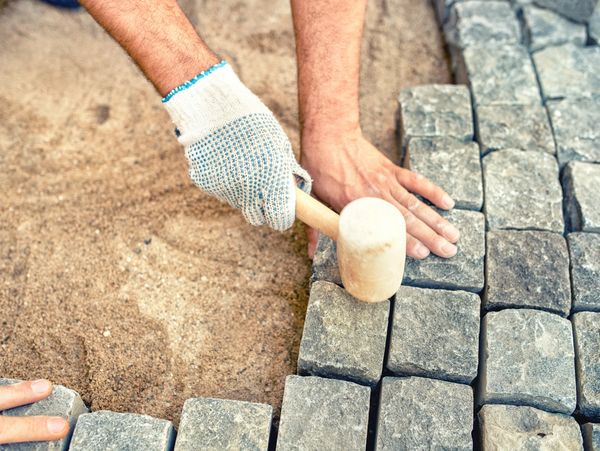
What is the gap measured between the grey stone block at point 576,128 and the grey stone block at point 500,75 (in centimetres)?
12

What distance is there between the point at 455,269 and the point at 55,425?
1360mm

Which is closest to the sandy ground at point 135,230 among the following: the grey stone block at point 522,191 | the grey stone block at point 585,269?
the grey stone block at point 522,191

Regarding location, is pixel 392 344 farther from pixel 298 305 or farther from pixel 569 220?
pixel 569 220

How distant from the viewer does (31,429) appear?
1.72 m

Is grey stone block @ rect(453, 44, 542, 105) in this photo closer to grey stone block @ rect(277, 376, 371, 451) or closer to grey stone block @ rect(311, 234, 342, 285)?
grey stone block @ rect(311, 234, 342, 285)

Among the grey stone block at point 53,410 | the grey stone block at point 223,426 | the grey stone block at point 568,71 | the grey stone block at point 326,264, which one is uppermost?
the grey stone block at point 53,410

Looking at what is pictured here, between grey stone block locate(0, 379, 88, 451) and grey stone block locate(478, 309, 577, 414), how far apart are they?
1267mm

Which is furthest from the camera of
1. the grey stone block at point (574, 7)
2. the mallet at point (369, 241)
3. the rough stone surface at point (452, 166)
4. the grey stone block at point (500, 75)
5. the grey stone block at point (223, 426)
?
the grey stone block at point (574, 7)

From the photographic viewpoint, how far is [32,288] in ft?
7.50

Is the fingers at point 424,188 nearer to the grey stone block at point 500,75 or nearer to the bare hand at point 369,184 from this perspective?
the bare hand at point 369,184

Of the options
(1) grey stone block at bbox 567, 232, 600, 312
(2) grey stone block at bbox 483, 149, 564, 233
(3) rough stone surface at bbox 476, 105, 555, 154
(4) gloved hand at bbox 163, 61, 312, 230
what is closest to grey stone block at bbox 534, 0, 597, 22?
(3) rough stone surface at bbox 476, 105, 555, 154

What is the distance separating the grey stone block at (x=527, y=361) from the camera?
1.84 metres

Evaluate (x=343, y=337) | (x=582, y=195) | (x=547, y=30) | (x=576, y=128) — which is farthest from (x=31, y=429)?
(x=547, y=30)

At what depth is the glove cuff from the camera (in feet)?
6.29
